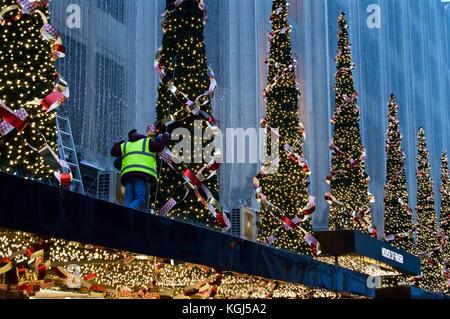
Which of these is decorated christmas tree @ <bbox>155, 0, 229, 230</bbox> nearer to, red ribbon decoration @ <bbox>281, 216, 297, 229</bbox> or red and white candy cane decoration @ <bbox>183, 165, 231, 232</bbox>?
red and white candy cane decoration @ <bbox>183, 165, 231, 232</bbox>

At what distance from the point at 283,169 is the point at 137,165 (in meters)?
9.22

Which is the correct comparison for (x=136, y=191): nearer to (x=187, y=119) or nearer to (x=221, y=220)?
(x=221, y=220)

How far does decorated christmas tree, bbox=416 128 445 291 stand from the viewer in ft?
118

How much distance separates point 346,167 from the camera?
1061 inches

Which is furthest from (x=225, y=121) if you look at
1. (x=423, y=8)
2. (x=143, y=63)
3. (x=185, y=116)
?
(x=423, y=8)

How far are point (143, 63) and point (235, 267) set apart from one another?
37.3 feet

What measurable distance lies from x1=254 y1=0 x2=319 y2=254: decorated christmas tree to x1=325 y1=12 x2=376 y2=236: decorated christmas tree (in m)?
6.44

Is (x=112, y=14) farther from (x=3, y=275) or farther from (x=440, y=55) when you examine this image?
(x=440, y=55)

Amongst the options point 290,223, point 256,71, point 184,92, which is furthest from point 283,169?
point 256,71

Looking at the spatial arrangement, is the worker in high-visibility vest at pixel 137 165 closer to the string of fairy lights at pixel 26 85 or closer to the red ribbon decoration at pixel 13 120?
the string of fairy lights at pixel 26 85

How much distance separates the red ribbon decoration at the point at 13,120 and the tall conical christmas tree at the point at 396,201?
2391cm
